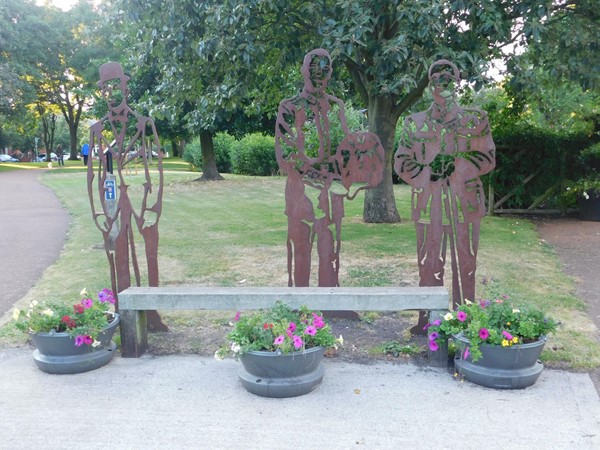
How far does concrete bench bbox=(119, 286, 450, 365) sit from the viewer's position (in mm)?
4457

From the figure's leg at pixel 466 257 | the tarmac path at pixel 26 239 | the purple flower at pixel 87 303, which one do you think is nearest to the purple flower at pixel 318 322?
the figure's leg at pixel 466 257

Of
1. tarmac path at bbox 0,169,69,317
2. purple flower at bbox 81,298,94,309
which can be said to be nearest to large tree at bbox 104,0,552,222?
A: tarmac path at bbox 0,169,69,317

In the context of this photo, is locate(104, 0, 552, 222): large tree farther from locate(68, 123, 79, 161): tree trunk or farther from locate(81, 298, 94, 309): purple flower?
locate(68, 123, 79, 161): tree trunk

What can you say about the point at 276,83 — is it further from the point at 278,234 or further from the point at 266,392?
the point at 266,392

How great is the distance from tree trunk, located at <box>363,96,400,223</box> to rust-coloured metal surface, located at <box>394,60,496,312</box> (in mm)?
6131

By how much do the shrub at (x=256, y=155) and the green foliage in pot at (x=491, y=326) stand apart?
25.1m

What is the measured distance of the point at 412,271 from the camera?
25.2 feet

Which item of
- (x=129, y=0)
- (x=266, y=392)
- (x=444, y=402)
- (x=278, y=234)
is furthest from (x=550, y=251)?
(x=129, y=0)

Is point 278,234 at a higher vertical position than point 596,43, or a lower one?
lower

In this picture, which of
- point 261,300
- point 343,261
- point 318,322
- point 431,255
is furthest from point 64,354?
point 343,261

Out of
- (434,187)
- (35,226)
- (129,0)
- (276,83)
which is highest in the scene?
(129,0)

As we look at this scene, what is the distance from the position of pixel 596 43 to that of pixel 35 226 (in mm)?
11400

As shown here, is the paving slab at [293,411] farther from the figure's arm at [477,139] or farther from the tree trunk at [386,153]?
the tree trunk at [386,153]

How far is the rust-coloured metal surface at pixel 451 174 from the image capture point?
4883 millimetres
